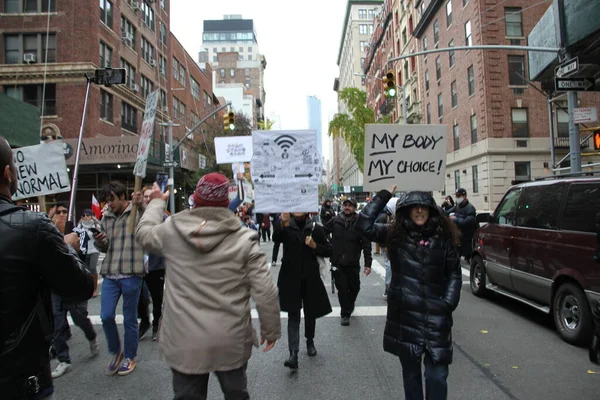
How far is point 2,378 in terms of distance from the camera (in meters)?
1.82

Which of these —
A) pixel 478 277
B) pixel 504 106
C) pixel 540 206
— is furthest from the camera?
pixel 504 106

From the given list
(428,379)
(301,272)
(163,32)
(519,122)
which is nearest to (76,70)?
(163,32)

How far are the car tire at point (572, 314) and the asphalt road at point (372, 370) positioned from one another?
0.14 m

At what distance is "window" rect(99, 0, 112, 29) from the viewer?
25672 millimetres

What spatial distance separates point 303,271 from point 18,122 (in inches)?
453

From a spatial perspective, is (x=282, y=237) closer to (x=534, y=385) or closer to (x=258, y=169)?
(x=258, y=169)

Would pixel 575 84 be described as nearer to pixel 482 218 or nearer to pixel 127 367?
pixel 482 218

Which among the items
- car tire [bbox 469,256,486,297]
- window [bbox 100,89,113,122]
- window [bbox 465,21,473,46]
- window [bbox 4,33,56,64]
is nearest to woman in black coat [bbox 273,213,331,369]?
car tire [bbox 469,256,486,297]

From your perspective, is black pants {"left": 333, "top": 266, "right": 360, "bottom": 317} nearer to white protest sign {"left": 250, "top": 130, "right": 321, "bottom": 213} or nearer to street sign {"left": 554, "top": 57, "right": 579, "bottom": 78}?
white protest sign {"left": 250, "top": 130, "right": 321, "bottom": 213}

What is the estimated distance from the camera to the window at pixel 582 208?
514cm

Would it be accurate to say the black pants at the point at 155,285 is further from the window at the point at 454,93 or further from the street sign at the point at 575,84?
the window at the point at 454,93

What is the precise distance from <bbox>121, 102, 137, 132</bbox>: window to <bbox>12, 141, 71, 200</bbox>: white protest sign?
25059 millimetres

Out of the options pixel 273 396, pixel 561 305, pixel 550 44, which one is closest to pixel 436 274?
pixel 273 396

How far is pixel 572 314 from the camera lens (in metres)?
5.47
